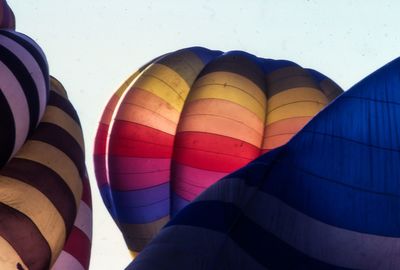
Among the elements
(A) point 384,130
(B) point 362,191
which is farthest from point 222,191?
(A) point 384,130

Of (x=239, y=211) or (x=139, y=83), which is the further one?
(x=139, y=83)

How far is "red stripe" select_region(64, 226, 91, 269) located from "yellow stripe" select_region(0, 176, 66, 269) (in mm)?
991

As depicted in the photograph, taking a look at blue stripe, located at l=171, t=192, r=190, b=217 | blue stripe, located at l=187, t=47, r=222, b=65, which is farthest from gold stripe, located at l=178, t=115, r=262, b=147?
blue stripe, located at l=187, t=47, r=222, b=65

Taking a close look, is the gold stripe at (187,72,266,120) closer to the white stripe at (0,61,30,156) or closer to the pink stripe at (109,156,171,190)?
the pink stripe at (109,156,171,190)

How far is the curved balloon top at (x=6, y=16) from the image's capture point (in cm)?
546

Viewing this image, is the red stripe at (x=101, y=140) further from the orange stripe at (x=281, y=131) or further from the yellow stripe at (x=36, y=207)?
the yellow stripe at (x=36, y=207)

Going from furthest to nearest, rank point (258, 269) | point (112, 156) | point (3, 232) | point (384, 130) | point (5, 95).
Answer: point (112, 156)
point (5, 95)
point (3, 232)
point (384, 130)
point (258, 269)

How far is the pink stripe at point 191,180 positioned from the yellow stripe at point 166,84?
0.82 m

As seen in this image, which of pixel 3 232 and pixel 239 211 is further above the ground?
pixel 239 211

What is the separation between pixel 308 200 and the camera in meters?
3.08

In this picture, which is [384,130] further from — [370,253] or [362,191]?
[370,253]

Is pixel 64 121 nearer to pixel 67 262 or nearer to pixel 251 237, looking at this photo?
pixel 67 262

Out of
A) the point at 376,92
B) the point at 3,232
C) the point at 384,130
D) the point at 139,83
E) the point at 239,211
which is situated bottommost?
the point at 3,232

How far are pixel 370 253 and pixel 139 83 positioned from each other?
4674 mm
